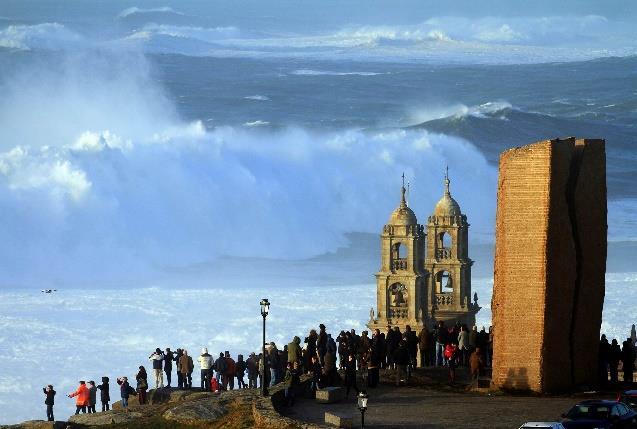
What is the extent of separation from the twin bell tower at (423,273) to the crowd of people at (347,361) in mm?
27499

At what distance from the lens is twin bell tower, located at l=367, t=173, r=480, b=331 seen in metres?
74.1

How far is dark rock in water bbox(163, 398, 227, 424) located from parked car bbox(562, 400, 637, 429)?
6.80 meters

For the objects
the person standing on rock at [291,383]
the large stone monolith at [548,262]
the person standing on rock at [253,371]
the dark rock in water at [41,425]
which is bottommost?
the dark rock in water at [41,425]

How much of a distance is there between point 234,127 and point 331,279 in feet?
96.1

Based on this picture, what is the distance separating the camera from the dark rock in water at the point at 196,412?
38.2 meters

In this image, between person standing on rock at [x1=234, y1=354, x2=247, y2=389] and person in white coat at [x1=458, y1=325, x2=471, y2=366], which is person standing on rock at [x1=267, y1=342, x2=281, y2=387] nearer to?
person standing on rock at [x1=234, y1=354, x2=247, y2=389]

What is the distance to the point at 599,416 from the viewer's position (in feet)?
112

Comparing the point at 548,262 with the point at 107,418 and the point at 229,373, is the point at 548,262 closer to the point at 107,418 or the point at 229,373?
the point at 107,418

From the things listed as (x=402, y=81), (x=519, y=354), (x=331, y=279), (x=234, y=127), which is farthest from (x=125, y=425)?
(x=402, y=81)

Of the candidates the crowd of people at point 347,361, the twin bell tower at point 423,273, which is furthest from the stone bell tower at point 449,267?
the crowd of people at point 347,361

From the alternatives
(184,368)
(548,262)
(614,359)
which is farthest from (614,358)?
(184,368)

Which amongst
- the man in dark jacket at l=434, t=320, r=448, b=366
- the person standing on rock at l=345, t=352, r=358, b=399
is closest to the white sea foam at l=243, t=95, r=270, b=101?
the man in dark jacket at l=434, t=320, r=448, b=366

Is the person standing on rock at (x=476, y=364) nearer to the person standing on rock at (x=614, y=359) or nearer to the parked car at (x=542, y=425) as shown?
the person standing on rock at (x=614, y=359)

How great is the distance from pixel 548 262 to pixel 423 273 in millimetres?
36490
